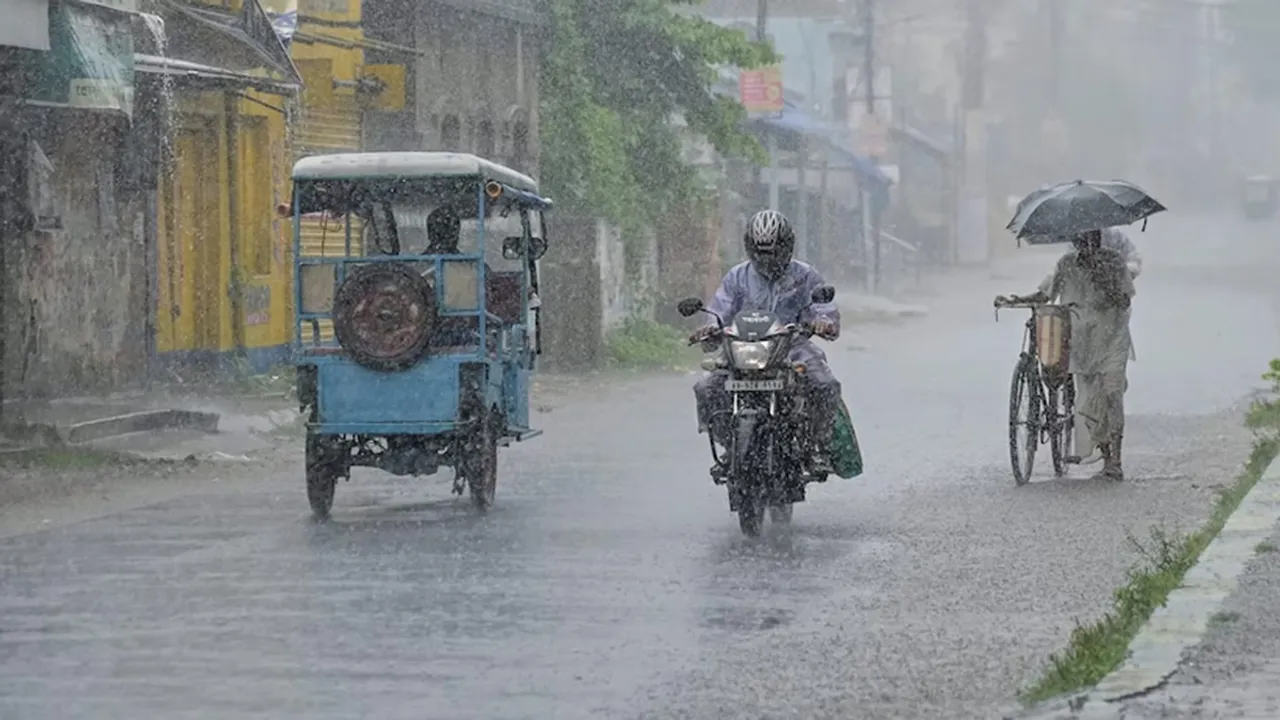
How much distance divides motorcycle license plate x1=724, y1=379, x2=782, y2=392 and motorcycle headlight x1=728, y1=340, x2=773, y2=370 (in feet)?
0.26

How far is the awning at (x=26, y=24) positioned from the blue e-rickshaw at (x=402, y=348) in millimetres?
3412

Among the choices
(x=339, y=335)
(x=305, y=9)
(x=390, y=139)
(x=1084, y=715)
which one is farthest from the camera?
(x=390, y=139)

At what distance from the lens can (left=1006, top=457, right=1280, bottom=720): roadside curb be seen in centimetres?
690

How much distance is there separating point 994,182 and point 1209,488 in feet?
227

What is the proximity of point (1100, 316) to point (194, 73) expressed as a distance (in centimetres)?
800

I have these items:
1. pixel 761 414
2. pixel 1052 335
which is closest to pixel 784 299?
pixel 761 414

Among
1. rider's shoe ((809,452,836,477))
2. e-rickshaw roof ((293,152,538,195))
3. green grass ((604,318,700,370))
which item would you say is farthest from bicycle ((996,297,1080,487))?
green grass ((604,318,700,370))

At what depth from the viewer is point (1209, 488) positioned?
45.5ft

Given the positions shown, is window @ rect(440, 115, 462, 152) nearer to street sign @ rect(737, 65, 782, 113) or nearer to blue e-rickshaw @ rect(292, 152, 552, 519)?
street sign @ rect(737, 65, 782, 113)

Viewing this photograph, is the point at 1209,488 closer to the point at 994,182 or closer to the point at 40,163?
the point at 40,163

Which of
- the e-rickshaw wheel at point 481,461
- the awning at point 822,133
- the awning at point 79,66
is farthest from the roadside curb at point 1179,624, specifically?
the awning at point 822,133

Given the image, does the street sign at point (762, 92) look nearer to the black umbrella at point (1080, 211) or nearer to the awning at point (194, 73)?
the awning at point (194, 73)

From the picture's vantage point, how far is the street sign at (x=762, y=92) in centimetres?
4228

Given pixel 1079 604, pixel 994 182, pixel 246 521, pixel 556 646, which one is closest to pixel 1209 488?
pixel 1079 604
